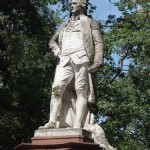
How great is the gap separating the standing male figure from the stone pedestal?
0.28 meters

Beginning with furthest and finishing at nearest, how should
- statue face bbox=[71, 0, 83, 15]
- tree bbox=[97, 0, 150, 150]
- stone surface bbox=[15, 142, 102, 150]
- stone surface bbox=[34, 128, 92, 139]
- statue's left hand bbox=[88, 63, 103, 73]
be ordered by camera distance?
tree bbox=[97, 0, 150, 150]
statue face bbox=[71, 0, 83, 15]
statue's left hand bbox=[88, 63, 103, 73]
stone surface bbox=[34, 128, 92, 139]
stone surface bbox=[15, 142, 102, 150]

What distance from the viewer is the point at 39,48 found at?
1966cm

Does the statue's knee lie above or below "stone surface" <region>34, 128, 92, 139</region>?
above

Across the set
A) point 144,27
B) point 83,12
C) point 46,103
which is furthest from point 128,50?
point 83,12

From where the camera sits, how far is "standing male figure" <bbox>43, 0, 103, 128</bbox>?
1016cm

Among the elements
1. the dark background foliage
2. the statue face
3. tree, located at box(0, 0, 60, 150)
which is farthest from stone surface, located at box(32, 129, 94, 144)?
tree, located at box(0, 0, 60, 150)

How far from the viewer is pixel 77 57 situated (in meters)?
Result: 10.3

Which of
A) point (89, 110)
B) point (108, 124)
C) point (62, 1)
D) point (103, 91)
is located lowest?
point (89, 110)

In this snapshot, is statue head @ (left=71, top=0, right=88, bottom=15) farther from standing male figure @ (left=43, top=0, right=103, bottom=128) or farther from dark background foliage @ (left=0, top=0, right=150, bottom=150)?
dark background foliage @ (left=0, top=0, right=150, bottom=150)

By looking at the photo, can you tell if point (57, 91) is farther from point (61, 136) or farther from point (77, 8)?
point (77, 8)

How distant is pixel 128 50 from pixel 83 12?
10.7 m

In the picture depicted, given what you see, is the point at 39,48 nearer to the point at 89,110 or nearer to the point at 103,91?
the point at 103,91

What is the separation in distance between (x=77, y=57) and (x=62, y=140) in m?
1.81

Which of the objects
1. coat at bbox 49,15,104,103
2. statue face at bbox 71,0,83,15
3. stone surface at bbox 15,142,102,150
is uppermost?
statue face at bbox 71,0,83,15
